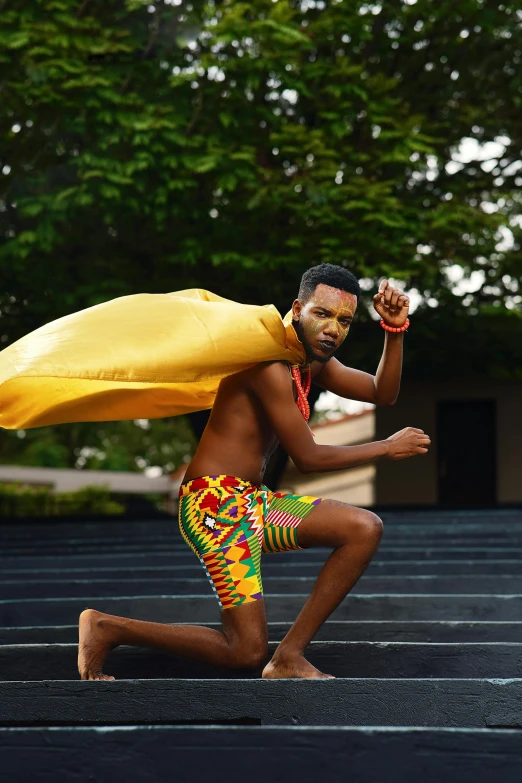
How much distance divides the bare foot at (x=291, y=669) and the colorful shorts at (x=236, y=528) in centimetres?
25

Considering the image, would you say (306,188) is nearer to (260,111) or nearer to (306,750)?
(260,111)

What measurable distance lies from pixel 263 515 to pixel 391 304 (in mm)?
947

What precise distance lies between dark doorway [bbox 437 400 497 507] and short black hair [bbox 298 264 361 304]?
51.9ft

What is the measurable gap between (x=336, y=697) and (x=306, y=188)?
31.3 ft

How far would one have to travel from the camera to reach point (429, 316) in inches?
571

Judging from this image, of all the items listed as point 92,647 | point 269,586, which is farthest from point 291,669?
point 269,586

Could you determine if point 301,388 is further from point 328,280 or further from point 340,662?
point 340,662

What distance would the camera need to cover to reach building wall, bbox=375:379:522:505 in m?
19.2

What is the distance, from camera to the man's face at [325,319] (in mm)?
3877

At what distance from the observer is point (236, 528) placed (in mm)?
3916

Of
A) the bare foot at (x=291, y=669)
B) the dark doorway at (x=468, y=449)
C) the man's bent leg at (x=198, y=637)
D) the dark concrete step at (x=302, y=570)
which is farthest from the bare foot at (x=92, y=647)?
the dark doorway at (x=468, y=449)

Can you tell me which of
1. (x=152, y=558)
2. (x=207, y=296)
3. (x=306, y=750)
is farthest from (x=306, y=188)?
(x=306, y=750)

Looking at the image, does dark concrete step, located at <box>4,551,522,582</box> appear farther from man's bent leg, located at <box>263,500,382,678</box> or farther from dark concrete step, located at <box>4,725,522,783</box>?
dark concrete step, located at <box>4,725,522,783</box>

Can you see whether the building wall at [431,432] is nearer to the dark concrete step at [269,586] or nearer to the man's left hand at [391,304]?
the dark concrete step at [269,586]
